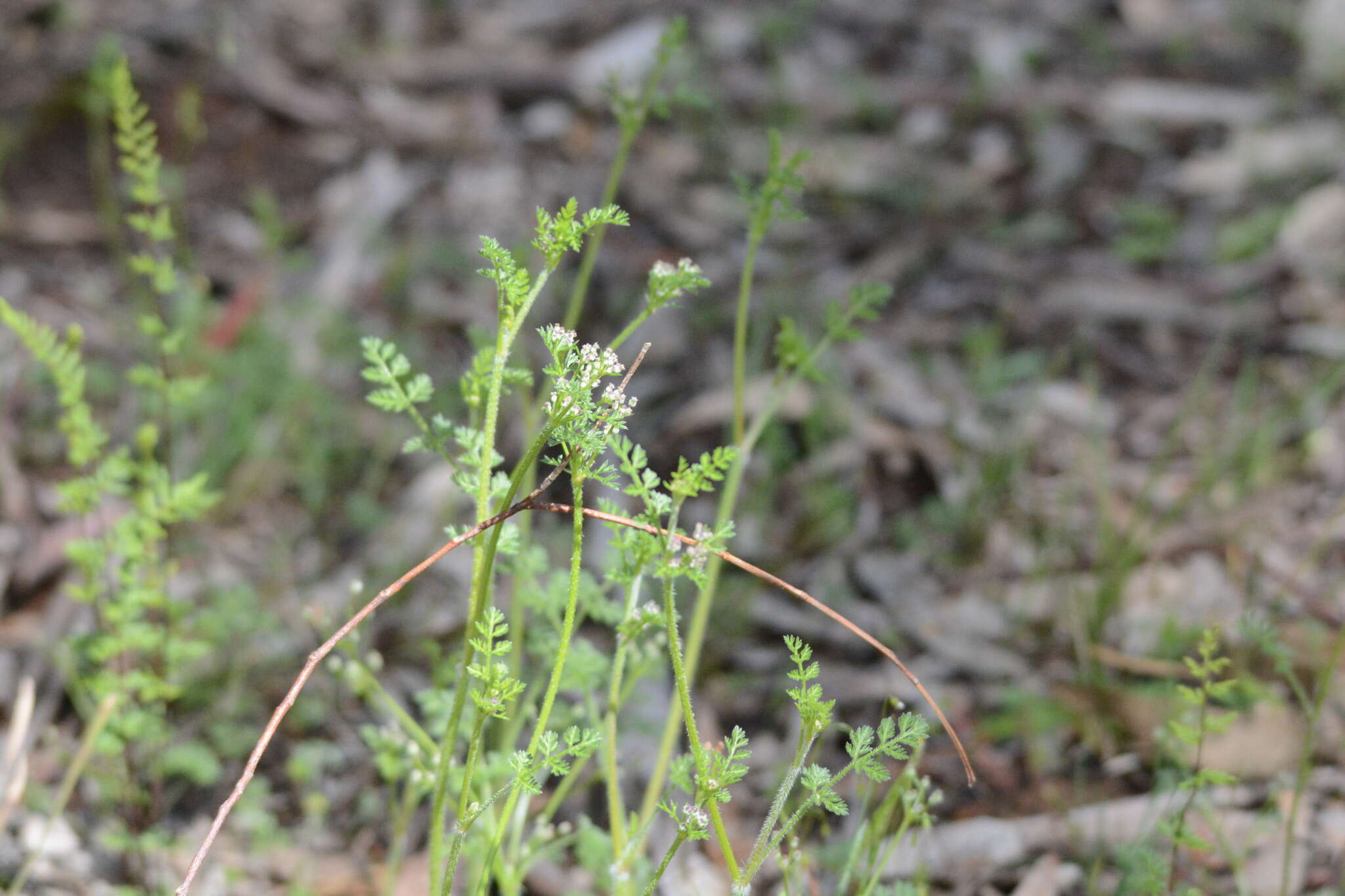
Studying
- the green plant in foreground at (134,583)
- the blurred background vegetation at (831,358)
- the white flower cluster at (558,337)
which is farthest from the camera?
the blurred background vegetation at (831,358)

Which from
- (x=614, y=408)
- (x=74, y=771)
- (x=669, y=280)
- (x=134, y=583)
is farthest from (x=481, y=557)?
(x=74, y=771)

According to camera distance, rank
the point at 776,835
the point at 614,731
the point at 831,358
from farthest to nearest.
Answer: the point at 831,358
the point at 614,731
the point at 776,835

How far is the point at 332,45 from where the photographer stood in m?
4.49

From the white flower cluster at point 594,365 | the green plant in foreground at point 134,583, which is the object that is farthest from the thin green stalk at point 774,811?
the green plant in foreground at point 134,583

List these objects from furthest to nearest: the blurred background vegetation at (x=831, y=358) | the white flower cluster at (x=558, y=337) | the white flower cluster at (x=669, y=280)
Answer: the blurred background vegetation at (x=831, y=358)
the white flower cluster at (x=669, y=280)
the white flower cluster at (x=558, y=337)

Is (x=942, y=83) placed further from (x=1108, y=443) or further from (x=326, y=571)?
(x=326, y=571)

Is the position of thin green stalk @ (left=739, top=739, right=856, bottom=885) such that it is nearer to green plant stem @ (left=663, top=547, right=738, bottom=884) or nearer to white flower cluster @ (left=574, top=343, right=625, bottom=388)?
green plant stem @ (left=663, top=547, right=738, bottom=884)

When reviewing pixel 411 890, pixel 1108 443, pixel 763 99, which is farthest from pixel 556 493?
pixel 763 99

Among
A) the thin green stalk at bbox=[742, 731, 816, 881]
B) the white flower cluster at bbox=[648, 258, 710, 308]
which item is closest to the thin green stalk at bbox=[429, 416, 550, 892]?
the white flower cluster at bbox=[648, 258, 710, 308]

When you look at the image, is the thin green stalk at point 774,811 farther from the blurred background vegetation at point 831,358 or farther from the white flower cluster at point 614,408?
the blurred background vegetation at point 831,358

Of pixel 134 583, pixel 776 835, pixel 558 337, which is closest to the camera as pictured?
pixel 558 337

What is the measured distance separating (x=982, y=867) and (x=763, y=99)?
3323mm

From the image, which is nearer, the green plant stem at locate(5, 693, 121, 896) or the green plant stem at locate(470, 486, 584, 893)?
the green plant stem at locate(470, 486, 584, 893)

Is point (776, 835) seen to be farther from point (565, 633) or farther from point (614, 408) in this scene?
point (614, 408)
